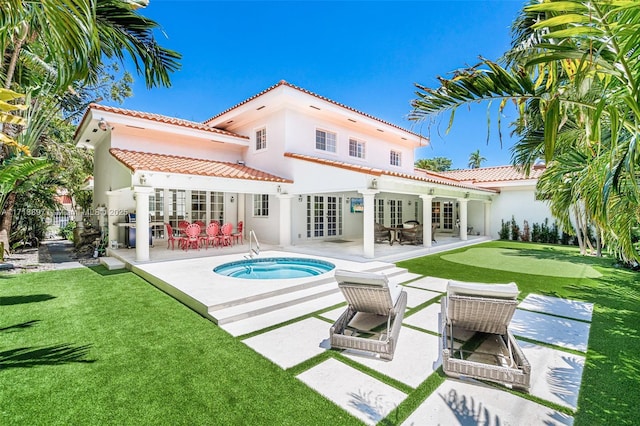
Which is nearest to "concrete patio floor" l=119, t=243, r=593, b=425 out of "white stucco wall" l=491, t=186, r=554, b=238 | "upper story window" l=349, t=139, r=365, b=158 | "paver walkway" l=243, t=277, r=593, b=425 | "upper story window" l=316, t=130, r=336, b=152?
"paver walkway" l=243, t=277, r=593, b=425

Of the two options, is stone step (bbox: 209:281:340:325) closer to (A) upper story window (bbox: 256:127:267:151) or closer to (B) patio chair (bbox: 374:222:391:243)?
(B) patio chair (bbox: 374:222:391:243)

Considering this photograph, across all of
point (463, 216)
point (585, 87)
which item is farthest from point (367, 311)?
point (463, 216)

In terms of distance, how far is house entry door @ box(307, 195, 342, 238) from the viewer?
17.4m

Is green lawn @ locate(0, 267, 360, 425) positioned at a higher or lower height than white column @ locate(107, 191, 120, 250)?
lower

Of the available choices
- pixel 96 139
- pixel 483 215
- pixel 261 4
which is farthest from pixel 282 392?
pixel 483 215

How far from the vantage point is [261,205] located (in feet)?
56.7

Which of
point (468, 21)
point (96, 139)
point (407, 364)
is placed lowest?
point (407, 364)

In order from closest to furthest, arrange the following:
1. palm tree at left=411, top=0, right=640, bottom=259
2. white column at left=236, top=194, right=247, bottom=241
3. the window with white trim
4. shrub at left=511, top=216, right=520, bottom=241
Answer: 1. palm tree at left=411, top=0, right=640, bottom=259
2. the window with white trim
3. white column at left=236, top=194, right=247, bottom=241
4. shrub at left=511, top=216, right=520, bottom=241

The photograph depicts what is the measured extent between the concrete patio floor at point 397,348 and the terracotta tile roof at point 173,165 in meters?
4.31

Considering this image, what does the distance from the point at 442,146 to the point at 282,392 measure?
414 cm

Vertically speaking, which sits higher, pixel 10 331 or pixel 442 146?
pixel 442 146

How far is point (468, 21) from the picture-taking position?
38.0 feet

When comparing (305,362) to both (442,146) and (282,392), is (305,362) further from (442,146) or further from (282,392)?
(442,146)

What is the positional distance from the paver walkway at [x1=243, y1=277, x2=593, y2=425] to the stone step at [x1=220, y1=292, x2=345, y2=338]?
1.03ft
